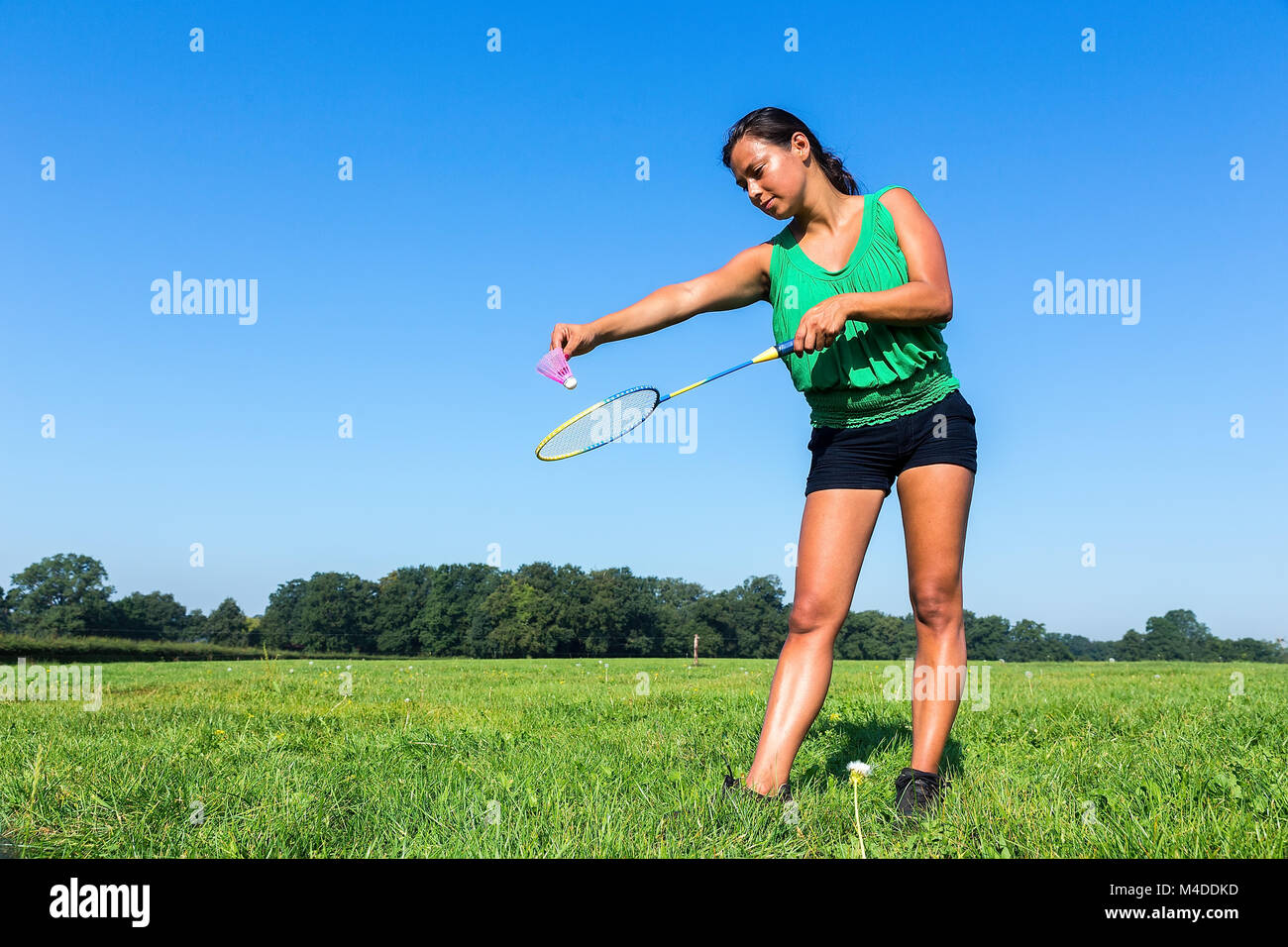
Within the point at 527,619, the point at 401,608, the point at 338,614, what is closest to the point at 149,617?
the point at 338,614

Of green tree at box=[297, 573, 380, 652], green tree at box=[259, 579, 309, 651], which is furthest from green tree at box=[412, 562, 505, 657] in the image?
green tree at box=[259, 579, 309, 651]

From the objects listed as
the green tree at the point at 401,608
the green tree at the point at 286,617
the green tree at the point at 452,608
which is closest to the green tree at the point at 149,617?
the green tree at the point at 286,617

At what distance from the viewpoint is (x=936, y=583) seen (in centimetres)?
307

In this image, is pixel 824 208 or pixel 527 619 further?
pixel 527 619

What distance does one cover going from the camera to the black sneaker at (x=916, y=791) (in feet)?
9.27

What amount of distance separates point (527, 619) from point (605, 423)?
72317 mm

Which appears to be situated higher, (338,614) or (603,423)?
(603,423)

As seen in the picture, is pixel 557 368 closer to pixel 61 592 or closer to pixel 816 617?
pixel 816 617

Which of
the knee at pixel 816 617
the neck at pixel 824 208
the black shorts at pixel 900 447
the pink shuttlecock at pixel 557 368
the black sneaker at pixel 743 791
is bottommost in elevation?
the black sneaker at pixel 743 791

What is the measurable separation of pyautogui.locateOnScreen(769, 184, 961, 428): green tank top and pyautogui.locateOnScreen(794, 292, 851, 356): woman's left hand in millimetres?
234

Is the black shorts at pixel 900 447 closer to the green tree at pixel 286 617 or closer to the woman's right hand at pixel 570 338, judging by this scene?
the woman's right hand at pixel 570 338
